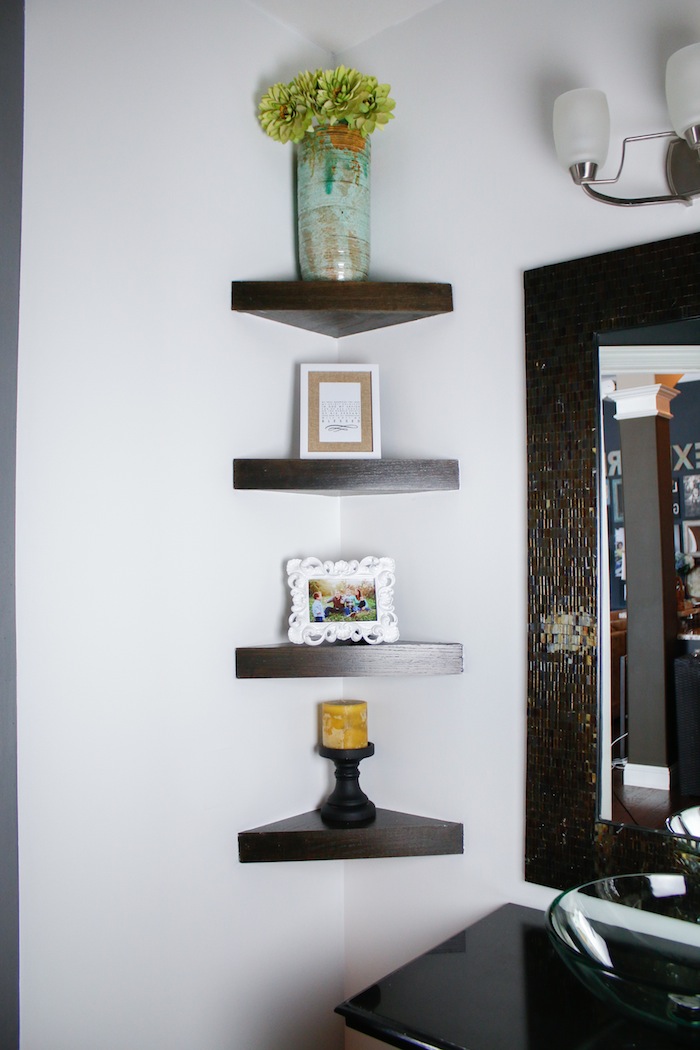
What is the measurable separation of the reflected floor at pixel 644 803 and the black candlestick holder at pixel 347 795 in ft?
1.90

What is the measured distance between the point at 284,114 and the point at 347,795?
1.54 m

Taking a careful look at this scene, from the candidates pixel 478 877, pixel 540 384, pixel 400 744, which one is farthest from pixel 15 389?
pixel 478 877

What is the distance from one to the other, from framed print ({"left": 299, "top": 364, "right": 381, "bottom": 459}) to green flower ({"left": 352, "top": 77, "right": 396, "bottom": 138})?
518mm

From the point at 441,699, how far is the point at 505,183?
1.15 metres

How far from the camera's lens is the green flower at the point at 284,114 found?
1914 mm

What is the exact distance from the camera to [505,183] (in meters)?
1.91

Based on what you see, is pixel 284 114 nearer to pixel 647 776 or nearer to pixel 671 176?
pixel 671 176

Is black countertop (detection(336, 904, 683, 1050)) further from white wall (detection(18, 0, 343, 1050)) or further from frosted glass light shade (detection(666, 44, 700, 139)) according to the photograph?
frosted glass light shade (detection(666, 44, 700, 139))

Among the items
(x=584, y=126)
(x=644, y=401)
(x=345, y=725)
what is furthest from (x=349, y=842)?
(x=584, y=126)

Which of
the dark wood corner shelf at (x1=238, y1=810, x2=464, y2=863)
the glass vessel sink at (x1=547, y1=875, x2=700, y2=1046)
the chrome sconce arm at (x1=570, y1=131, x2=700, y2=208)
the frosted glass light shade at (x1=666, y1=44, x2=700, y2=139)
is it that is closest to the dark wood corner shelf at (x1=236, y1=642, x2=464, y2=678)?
the dark wood corner shelf at (x1=238, y1=810, x2=464, y2=863)

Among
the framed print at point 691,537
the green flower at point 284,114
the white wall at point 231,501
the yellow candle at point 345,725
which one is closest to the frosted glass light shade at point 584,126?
the white wall at point 231,501

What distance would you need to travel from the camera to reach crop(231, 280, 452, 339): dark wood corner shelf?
A: 1.94 metres

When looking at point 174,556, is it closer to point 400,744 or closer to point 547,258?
point 400,744

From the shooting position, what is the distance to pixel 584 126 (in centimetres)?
162
